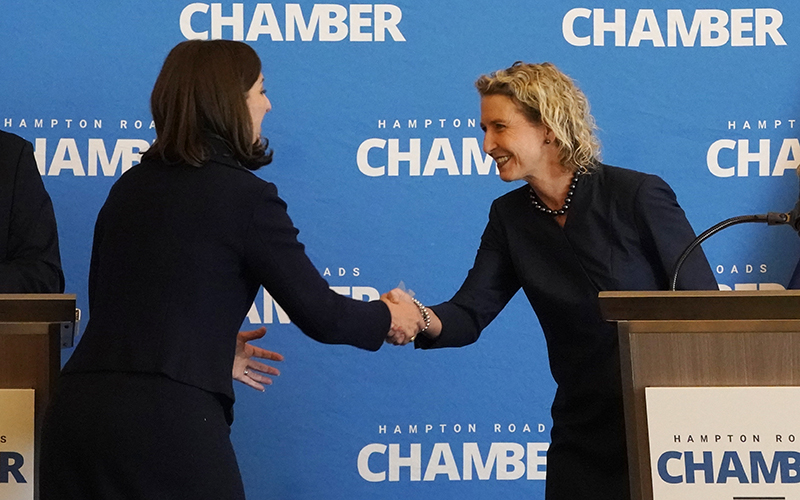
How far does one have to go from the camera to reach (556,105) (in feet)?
6.97

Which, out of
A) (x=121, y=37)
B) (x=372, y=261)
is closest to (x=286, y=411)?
(x=372, y=261)

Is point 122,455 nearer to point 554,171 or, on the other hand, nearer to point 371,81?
point 554,171

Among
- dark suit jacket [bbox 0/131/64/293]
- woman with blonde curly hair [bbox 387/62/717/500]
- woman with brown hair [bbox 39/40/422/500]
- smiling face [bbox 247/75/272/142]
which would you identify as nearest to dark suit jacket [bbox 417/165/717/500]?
woman with blonde curly hair [bbox 387/62/717/500]

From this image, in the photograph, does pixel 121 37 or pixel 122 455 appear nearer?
pixel 122 455

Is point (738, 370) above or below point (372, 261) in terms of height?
below

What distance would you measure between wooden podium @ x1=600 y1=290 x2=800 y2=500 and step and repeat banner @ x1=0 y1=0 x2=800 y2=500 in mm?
1542

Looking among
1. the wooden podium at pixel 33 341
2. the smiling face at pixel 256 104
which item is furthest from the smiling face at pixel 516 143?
the wooden podium at pixel 33 341

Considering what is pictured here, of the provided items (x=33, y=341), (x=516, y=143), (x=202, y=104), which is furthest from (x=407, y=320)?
(x=33, y=341)

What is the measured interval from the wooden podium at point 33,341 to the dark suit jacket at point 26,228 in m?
0.64

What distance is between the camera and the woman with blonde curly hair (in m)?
1.91

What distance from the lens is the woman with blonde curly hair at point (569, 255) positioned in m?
1.91

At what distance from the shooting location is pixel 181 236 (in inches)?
60.7

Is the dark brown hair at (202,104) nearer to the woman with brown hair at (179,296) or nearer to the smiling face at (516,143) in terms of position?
the woman with brown hair at (179,296)

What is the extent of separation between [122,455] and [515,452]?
5.70 ft
